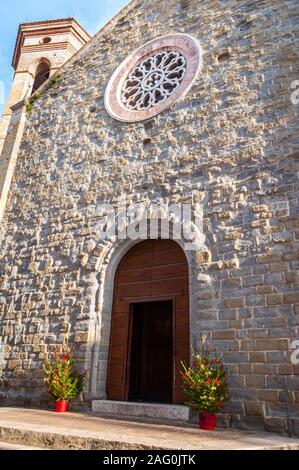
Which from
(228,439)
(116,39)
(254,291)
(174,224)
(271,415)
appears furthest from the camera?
(116,39)

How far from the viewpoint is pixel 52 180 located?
7.92 metres

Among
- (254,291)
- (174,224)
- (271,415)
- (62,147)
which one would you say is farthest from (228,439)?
(62,147)

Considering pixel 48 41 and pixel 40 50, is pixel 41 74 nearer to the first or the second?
pixel 40 50

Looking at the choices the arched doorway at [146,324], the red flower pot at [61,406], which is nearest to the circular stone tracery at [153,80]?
the arched doorway at [146,324]

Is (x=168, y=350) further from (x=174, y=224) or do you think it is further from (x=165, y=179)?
(x=165, y=179)

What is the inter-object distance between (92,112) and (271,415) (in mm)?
6724

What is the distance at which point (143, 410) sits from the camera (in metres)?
4.90

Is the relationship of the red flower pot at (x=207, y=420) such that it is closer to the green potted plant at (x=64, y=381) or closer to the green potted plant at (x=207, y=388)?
the green potted plant at (x=207, y=388)

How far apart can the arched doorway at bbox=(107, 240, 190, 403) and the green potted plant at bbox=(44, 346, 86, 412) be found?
0.50m

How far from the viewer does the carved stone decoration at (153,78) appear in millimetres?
7112

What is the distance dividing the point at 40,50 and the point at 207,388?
13.2 m

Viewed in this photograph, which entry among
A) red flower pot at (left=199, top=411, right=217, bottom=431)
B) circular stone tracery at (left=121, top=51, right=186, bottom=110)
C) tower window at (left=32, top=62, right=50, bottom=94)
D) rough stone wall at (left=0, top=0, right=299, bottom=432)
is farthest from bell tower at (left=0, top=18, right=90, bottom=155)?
red flower pot at (left=199, top=411, right=217, bottom=431)

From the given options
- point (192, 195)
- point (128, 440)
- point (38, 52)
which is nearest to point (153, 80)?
point (192, 195)

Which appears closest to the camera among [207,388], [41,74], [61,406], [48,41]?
[207,388]
